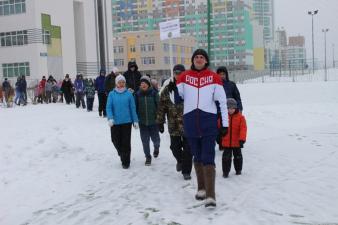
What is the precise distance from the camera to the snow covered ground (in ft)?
18.8

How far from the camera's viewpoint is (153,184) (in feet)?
24.4

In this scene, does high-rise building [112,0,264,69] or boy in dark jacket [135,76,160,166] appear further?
high-rise building [112,0,264,69]

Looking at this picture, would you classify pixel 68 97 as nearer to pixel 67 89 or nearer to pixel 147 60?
pixel 67 89

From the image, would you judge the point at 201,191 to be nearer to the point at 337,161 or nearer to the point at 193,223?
the point at 193,223

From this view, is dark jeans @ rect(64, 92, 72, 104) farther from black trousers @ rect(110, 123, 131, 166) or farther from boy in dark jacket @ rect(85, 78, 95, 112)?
black trousers @ rect(110, 123, 131, 166)

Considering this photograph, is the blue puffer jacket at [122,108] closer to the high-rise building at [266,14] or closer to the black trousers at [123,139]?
the black trousers at [123,139]

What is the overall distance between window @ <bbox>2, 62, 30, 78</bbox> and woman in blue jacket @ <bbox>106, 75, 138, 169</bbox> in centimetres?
4552

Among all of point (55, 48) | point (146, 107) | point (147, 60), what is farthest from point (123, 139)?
point (147, 60)

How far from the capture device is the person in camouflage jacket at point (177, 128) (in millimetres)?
7613

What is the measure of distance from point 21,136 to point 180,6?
130 m

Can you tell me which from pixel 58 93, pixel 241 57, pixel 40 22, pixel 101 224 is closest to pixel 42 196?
pixel 101 224

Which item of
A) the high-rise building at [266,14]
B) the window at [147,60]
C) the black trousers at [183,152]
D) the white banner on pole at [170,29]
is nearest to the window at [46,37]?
the white banner on pole at [170,29]

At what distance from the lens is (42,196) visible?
6.93m

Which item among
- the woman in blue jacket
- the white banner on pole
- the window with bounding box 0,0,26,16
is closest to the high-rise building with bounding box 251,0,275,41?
the window with bounding box 0,0,26,16
